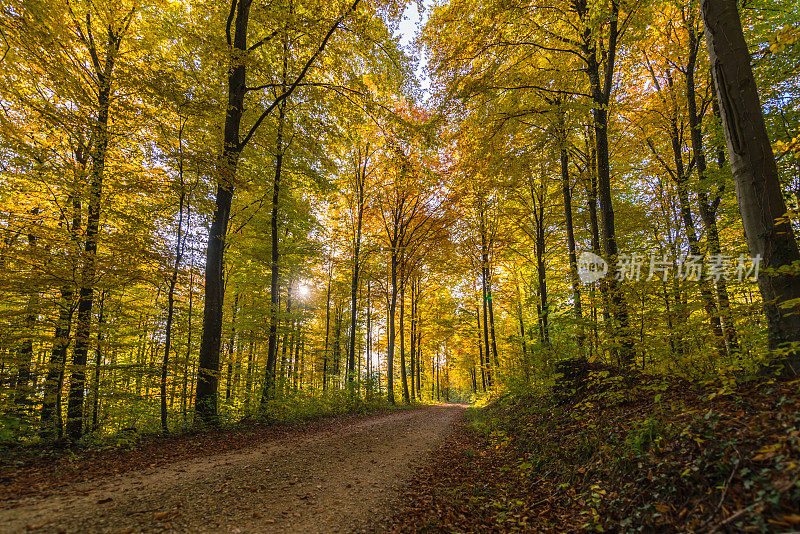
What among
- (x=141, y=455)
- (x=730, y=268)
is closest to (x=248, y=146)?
(x=141, y=455)

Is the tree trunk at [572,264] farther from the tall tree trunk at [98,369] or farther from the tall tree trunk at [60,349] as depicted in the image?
the tall tree trunk at [60,349]

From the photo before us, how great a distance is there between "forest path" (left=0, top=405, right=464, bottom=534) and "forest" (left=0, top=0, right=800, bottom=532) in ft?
1.44

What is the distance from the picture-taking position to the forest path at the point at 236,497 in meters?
3.09

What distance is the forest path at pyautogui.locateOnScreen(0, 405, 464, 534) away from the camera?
10.1ft

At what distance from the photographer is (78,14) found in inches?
326

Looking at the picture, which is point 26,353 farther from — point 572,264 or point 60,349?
point 572,264

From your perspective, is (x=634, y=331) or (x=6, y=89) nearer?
(x=634, y=331)

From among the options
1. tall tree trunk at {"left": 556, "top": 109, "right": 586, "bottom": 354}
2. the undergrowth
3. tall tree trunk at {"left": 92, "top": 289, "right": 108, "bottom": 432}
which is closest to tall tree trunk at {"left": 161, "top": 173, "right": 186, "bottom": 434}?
tall tree trunk at {"left": 92, "top": 289, "right": 108, "bottom": 432}

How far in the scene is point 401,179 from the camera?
10852mm

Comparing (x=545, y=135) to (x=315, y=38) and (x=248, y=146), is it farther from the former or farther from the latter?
(x=248, y=146)

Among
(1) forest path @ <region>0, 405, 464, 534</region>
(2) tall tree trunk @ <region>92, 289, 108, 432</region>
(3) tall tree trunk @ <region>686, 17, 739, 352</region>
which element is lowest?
(1) forest path @ <region>0, 405, 464, 534</region>

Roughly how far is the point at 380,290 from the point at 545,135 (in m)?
15.0

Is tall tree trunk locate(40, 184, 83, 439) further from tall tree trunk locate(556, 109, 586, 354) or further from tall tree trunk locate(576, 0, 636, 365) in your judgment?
tall tree trunk locate(576, 0, 636, 365)

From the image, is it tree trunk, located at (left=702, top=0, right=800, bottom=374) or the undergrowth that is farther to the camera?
tree trunk, located at (left=702, top=0, right=800, bottom=374)
